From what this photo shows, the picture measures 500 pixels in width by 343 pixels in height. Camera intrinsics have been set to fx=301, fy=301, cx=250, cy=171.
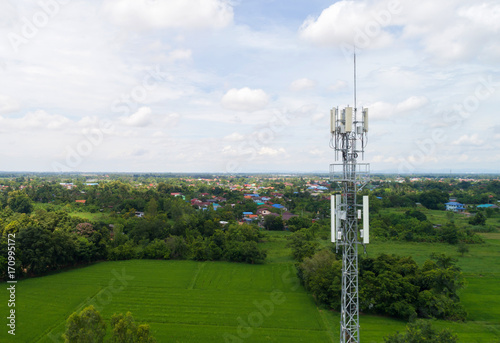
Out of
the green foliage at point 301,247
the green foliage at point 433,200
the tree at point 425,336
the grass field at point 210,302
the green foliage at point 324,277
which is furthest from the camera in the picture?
the green foliage at point 433,200

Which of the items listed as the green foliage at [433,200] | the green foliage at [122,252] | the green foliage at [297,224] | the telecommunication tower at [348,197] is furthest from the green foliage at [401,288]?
the green foliage at [433,200]

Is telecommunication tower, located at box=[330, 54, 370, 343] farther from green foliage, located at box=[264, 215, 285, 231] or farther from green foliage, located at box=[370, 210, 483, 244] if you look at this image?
green foliage, located at box=[264, 215, 285, 231]

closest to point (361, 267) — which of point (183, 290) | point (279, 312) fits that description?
point (279, 312)

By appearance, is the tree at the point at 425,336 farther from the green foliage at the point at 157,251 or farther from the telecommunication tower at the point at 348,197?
the green foliage at the point at 157,251

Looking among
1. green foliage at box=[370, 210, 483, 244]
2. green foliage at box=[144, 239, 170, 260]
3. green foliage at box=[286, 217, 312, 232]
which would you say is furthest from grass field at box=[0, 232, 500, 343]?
green foliage at box=[286, 217, 312, 232]

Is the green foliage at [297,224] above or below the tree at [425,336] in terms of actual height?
below

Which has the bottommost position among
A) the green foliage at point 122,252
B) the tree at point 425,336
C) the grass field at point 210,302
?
the grass field at point 210,302
